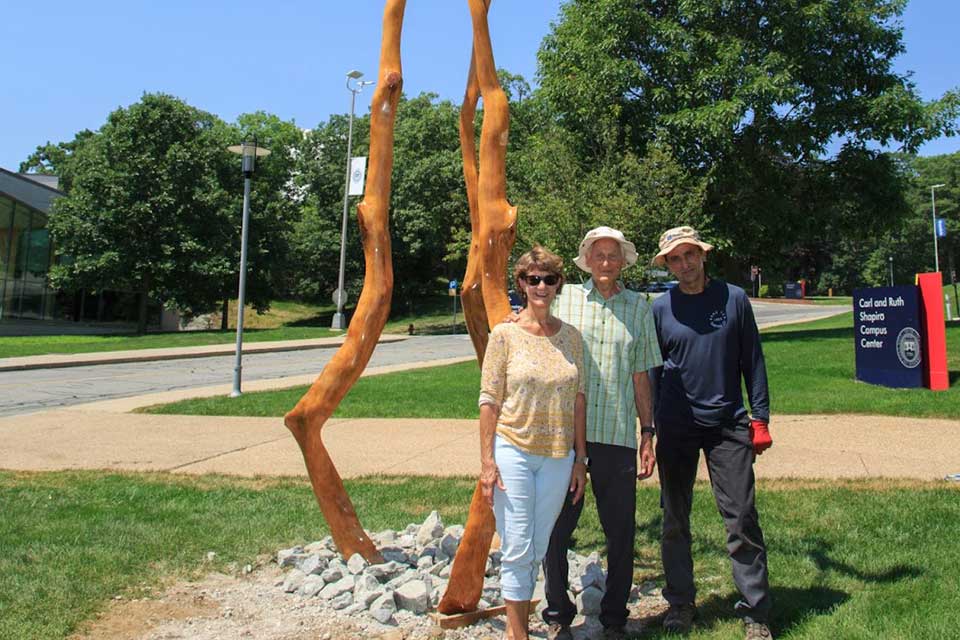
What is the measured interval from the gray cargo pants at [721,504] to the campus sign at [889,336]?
30.3ft

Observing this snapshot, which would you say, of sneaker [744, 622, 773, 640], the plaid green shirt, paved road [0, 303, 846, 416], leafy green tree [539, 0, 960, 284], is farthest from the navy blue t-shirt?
leafy green tree [539, 0, 960, 284]

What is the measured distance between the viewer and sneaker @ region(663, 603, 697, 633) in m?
3.62

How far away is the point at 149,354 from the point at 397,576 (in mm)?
19054

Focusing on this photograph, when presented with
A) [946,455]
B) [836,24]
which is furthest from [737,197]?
[946,455]

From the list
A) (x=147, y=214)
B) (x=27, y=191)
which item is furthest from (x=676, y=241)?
(x=27, y=191)

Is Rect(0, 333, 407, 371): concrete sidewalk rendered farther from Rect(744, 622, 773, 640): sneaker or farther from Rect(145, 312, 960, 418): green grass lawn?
Rect(744, 622, 773, 640): sneaker

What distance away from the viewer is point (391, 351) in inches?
936

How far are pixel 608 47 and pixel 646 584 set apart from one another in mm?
18134

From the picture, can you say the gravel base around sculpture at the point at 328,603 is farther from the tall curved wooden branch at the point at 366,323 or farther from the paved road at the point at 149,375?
the paved road at the point at 149,375

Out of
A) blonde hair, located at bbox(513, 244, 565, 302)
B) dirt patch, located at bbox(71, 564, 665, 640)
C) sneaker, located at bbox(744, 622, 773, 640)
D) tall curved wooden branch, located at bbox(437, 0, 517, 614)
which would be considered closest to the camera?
blonde hair, located at bbox(513, 244, 565, 302)

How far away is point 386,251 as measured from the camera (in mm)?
4414

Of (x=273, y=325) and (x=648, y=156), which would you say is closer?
(x=648, y=156)

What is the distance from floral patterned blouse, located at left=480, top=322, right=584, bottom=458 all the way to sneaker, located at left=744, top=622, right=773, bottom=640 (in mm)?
1155

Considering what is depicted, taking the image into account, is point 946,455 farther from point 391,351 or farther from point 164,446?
point 391,351
